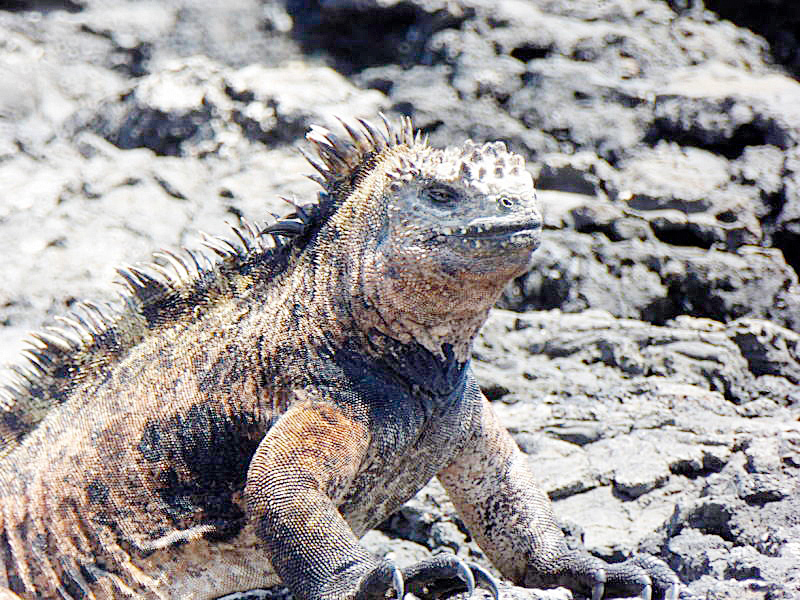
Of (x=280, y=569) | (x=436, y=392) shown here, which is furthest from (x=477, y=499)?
(x=280, y=569)

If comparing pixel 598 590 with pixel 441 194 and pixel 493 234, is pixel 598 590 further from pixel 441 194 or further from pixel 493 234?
pixel 441 194

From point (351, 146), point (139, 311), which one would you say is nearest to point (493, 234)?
point (351, 146)

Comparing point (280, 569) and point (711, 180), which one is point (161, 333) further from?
point (711, 180)

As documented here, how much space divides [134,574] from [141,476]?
347 millimetres

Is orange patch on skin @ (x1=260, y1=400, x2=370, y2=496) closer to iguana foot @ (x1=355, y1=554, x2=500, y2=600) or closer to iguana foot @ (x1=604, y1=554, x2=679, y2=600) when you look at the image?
iguana foot @ (x1=355, y1=554, x2=500, y2=600)

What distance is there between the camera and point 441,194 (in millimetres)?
3225

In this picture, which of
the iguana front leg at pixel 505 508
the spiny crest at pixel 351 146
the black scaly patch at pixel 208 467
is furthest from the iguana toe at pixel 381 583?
the spiny crest at pixel 351 146

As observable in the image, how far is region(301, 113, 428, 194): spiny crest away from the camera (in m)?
3.55

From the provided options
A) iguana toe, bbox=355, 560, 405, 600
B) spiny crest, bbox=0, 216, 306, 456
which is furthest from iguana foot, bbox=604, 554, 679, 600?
spiny crest, bbox=0, 216, 306, 456

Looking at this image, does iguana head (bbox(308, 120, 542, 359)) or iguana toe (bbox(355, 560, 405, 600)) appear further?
iguana head (bbox(308, 120, 542, 359))

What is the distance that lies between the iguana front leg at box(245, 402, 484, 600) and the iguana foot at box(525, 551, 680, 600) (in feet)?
2.14

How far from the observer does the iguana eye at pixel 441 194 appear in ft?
10.5

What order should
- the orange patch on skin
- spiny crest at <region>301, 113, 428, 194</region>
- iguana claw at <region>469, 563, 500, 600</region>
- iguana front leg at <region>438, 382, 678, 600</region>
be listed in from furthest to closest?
iguana front leg at <region>438, 382, 678, 600</region> → spiny crest at <region>301, 113, 428, 194</region> → the orange patch on skin → iguana claw at <region>469, 563, 500, 600</region>

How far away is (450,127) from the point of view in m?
6.66
